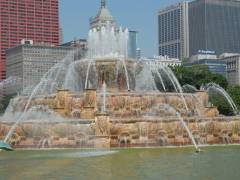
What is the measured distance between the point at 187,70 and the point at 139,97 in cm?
4922

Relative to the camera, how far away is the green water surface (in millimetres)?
18250

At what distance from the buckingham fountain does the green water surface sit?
2.67 metres

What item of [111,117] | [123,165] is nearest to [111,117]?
[111,117]

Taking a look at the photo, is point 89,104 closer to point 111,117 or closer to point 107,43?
point 111,117

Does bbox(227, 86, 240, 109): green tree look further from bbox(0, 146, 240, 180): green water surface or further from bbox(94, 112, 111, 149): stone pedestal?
bbox(0, 146, 240, 180): green water surface

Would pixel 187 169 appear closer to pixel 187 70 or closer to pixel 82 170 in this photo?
pixel 82 170

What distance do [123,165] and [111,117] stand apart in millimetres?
11930

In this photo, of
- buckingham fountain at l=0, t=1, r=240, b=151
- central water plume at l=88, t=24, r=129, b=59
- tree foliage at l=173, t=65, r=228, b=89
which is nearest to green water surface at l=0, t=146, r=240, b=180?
buckingham fountain at l=0, t=1, r=240, b=151

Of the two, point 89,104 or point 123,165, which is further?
point 89,104

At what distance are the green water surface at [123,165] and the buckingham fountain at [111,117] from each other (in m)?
2.67

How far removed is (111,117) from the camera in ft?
108

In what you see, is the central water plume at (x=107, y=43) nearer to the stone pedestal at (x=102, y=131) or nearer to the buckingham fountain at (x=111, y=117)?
the buckingham fountain at (x=111, y=117)

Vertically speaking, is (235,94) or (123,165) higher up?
(235,94)

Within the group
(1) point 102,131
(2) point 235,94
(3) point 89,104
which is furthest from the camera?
(2) point 235,94
